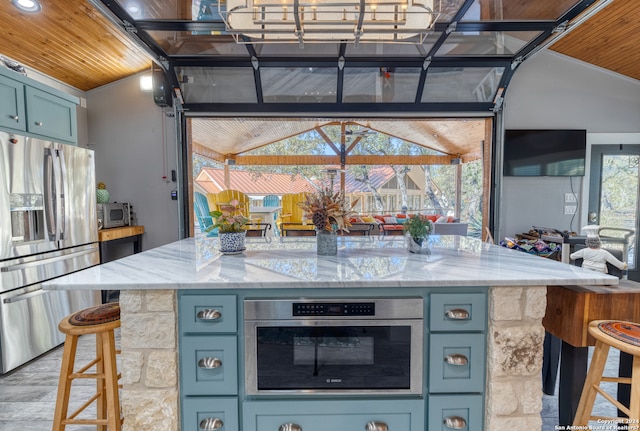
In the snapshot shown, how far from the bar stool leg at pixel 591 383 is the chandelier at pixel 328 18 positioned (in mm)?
1774

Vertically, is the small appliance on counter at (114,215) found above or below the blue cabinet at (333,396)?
above

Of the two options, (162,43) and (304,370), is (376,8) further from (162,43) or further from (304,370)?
(162,43)

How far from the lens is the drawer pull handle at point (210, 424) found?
1396mm

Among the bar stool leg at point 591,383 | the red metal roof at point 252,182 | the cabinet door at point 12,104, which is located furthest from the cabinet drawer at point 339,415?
the red metal roof at point 252,182

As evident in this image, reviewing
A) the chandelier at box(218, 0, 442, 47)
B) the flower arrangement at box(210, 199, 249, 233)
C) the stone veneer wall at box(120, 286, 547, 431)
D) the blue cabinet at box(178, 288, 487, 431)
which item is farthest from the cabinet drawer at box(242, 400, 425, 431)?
the chandelier at box(218, 0, 442, 47)

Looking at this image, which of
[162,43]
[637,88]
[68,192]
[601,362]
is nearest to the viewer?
[601,362]

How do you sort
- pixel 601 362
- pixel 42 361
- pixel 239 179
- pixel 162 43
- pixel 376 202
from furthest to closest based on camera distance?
1. pixel 239 179
2. pixel 376 202
3. pixel 162 43
4. pixel 42 361
5. pixel 601 362

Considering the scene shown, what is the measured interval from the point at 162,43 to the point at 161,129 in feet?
4.24

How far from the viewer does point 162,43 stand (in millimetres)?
3268

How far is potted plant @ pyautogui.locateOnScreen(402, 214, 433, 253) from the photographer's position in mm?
1887

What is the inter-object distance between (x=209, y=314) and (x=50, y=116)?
2.74m

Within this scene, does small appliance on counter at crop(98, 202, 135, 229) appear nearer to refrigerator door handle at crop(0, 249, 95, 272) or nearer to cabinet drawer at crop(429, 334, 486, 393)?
refrigerator door handle at crop(0, 249, 95, 272)

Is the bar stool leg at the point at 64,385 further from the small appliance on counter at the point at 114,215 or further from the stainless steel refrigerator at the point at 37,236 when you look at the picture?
the small appliance on counter at the point at 114,215

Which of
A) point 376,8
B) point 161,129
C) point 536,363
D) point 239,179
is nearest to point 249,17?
point 376,8
